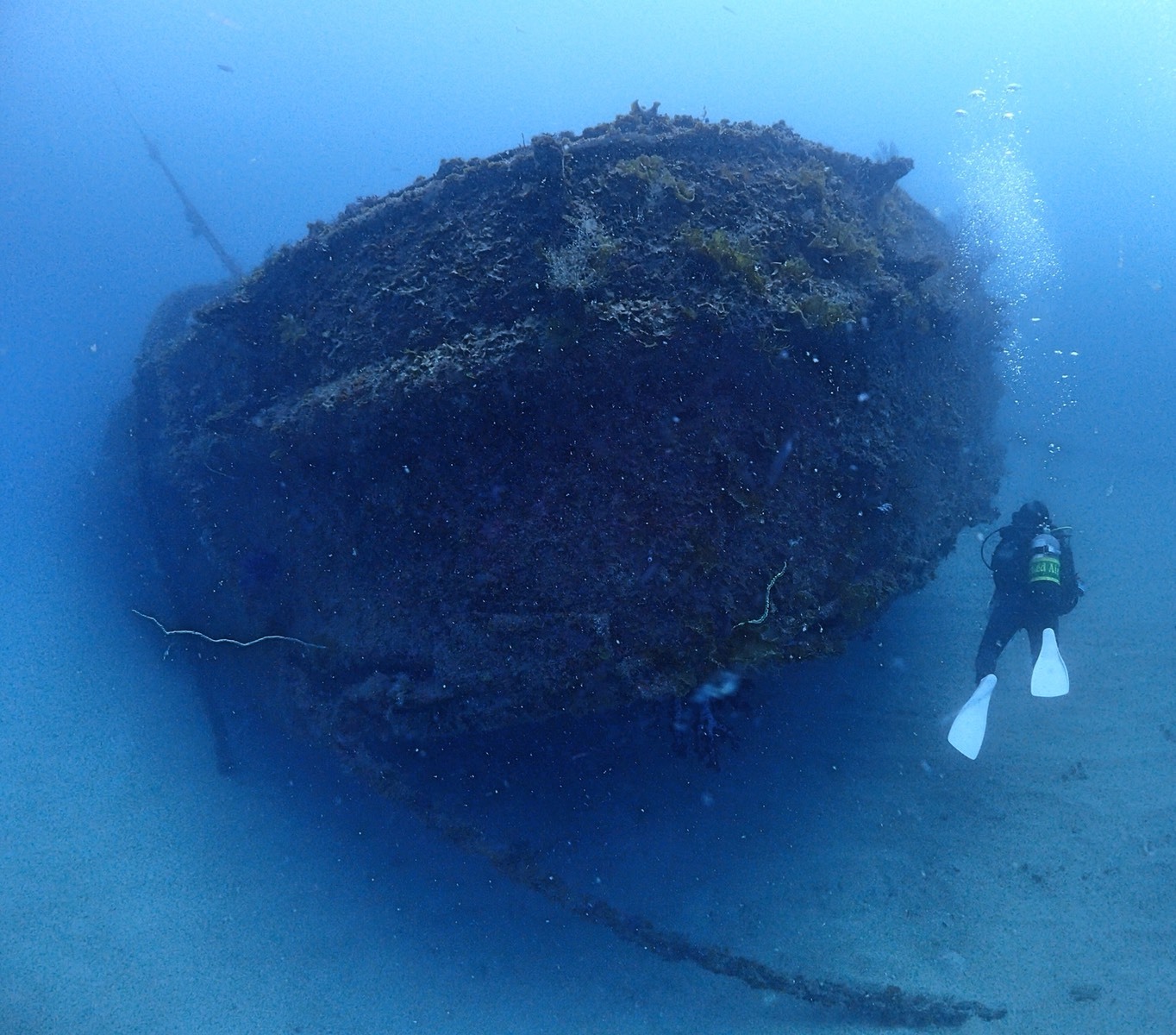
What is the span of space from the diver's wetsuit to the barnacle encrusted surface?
3.62 ft

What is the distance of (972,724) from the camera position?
18.2 feet

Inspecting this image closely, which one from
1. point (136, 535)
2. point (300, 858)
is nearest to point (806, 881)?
point (300, 858)

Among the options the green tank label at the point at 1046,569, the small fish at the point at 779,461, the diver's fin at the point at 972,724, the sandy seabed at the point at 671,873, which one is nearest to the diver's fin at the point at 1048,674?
the diver's fin at the point at 972,724

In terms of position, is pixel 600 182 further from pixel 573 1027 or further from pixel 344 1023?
pixel 344 1023

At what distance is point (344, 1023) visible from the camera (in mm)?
5164

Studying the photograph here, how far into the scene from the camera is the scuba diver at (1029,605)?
554 cm

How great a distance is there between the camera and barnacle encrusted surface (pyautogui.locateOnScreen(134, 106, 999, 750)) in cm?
427

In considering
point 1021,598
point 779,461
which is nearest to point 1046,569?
point 1021,598

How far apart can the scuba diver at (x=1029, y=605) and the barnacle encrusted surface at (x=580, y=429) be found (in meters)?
1.08

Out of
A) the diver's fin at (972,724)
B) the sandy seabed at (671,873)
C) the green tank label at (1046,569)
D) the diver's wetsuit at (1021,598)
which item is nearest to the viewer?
the sandy seabed at (671,873)

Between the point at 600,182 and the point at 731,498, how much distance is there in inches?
105

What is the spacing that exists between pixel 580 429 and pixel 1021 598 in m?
4.79

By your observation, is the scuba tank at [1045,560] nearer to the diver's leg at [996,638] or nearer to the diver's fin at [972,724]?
the diver's leg at [996,638]

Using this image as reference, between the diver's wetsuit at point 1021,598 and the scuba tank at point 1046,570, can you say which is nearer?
the scuba tank at point 1046,570
